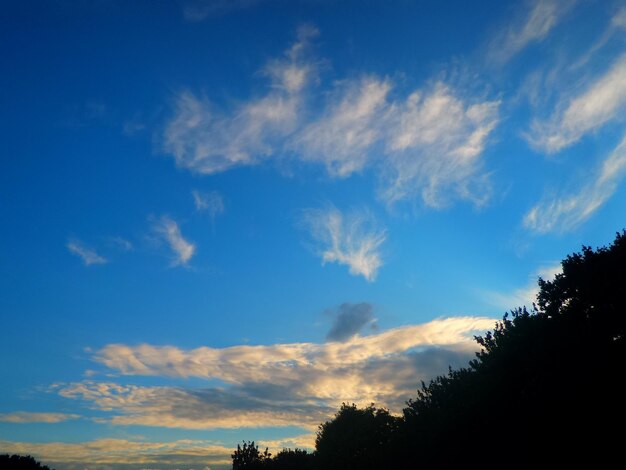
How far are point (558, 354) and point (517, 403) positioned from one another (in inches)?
188

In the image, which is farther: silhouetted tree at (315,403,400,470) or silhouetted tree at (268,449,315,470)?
silhouetted tree at (268,449,315,470)

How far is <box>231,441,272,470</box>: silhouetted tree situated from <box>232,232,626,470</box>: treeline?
1523 inches

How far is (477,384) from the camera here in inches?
1358

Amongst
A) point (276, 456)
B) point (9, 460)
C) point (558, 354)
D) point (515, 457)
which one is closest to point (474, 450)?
point (515, 457)

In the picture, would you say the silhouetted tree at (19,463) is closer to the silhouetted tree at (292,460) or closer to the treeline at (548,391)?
the silhouetted tree at (292,460)

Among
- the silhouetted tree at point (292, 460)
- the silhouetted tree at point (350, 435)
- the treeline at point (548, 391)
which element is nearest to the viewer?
the treeline at point (548, 391)

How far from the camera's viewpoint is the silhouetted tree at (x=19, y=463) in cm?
7250

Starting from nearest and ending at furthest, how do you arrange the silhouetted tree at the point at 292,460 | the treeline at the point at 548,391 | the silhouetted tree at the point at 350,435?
1. the treeline at the point at 548,391
2. the silhouetted tree at the point at 350,435
3. the silhouetted tree at the point at 292,460

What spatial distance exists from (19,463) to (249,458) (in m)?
43.2

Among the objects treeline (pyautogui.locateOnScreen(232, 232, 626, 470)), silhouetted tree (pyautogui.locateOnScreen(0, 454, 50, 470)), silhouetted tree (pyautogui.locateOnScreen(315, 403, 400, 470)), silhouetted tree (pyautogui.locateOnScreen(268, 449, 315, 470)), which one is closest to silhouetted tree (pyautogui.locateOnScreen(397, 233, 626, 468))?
treeline (pyautogui.locateOnScreen(232, 232, 626, 470))

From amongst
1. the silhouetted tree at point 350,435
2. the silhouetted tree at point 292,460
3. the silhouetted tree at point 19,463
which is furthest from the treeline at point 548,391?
the silhouetted tree at point 19,463

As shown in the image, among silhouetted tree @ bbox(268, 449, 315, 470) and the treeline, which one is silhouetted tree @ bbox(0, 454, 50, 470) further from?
the treeline

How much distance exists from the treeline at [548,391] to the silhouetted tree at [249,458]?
127ft

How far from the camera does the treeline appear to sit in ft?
85.6
